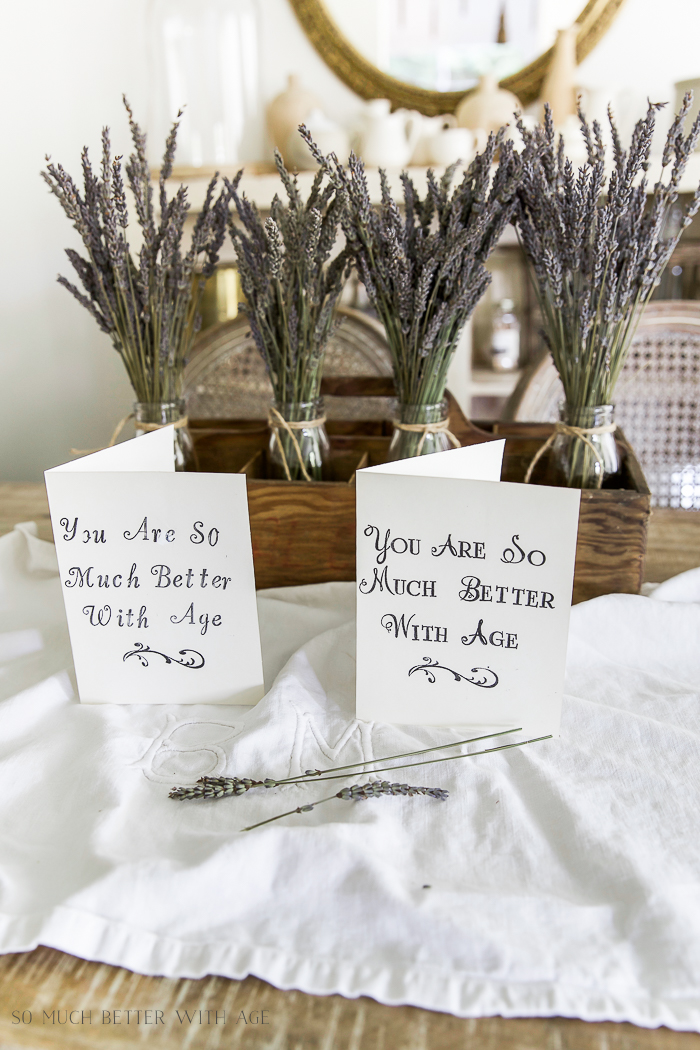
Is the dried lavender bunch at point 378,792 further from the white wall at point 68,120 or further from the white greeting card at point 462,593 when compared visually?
the white wall at point 68,120

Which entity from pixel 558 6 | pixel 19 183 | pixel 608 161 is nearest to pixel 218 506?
pixel 19 183

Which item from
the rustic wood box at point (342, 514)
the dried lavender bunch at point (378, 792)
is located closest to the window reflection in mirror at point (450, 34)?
the rustic wood box at point (342, 514)

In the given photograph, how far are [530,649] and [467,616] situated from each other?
56 millimetres

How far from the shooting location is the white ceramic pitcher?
1712mm

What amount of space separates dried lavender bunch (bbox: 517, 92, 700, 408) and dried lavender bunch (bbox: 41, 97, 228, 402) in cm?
32

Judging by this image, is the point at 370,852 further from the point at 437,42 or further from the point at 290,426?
the point at 437,42

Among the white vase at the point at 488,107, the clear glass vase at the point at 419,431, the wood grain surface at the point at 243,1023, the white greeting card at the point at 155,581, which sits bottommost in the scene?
the wood grain surface at the point at 243,1023

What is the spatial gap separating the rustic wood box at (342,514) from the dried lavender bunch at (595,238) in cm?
12

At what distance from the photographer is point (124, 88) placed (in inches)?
74.7

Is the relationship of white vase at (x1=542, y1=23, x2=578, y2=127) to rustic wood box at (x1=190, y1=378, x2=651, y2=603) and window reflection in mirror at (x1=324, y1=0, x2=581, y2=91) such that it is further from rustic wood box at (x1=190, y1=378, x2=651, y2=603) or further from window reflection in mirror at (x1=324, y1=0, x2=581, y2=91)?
rustic wood box at (x1=190, y1=378, x2=651, y2=603)

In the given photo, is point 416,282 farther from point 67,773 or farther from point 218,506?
point 67,773

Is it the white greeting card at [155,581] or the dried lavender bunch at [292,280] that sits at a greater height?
the dried lavender bunch at [292,280]

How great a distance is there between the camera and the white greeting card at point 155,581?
1.95ft

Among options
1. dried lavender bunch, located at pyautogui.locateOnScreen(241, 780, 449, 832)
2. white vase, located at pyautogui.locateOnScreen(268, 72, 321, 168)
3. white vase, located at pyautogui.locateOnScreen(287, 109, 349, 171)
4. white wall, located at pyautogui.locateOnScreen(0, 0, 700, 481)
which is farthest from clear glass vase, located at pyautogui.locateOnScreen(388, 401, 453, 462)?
white vase, located at pyautogui.locateOnScreen(268, 72, 321, 168)
